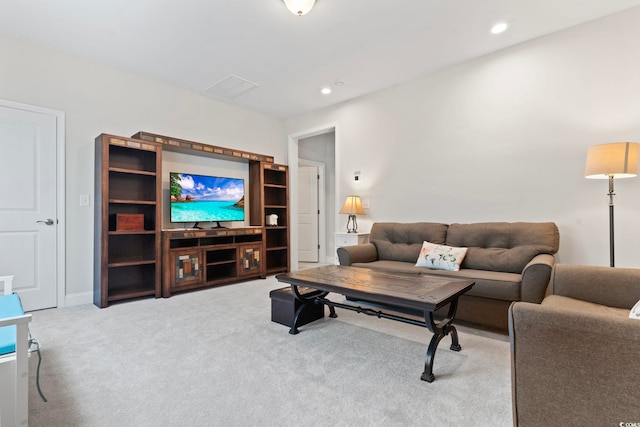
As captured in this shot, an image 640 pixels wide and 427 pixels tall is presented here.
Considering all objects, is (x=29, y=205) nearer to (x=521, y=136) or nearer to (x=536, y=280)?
(x=536, y=280)

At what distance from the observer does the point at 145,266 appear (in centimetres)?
381

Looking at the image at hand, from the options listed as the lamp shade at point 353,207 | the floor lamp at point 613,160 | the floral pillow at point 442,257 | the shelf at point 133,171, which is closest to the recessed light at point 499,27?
the floor lamp at point 613,160

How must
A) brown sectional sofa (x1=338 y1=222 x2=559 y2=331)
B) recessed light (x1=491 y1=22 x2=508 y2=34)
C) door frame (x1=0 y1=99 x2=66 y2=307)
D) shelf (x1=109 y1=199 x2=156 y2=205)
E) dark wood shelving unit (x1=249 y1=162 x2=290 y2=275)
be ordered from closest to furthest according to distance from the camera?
brown sectional sofa (x1=338 y1=222 x2=559 y2=331), recessed light (x1=491 y1=22 x2=508 y2=34), door frame (x1=0 y1=99 x2=66 y2=307), shelf (x1=109 y1=199 x2=156 y2=205), dark wood shelving unit (x1=249 y1=162 x2=290 y2=275)

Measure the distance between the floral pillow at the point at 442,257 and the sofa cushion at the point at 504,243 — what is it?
12 centimetres

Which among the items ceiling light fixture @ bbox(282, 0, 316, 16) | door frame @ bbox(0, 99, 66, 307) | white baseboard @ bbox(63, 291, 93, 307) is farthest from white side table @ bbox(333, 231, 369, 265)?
door frame @ bbox(0, 99, 66, 307)

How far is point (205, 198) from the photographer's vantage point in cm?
423

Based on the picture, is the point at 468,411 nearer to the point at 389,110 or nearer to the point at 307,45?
the point at 307,45

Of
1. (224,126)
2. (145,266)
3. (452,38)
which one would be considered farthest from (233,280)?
(452,38)

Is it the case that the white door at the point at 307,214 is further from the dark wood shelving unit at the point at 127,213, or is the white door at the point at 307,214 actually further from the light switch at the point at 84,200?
the light switch at the point at 84,200

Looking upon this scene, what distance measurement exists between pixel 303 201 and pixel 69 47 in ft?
13.4

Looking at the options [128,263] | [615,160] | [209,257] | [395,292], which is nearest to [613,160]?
[615,160]

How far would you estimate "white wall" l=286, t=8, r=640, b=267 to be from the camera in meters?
2.71

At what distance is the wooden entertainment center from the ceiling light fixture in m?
2.24

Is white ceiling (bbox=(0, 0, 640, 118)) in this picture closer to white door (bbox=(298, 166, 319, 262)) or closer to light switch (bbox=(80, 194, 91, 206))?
light switch (bbox=(80, 194, 91, 206))
